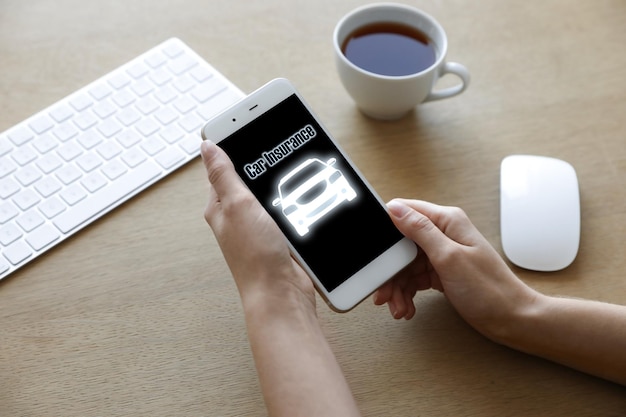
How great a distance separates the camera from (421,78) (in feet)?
2.47

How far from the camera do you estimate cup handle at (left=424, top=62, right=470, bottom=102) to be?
31.3 inches

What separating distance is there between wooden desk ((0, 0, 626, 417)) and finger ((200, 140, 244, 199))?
0.39 ft

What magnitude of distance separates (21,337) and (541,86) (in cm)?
73

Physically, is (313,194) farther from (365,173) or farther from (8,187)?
(8,187)

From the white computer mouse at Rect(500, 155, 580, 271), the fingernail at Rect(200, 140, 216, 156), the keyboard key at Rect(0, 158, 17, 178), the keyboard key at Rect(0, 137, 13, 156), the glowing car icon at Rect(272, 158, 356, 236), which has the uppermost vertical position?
the fingernail at Rect(200, 140, 216, 156)

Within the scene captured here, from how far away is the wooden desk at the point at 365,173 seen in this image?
0.64 m

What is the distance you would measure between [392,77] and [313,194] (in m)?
0.18

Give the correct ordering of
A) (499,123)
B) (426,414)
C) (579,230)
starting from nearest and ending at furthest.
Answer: (426,414), (579,230), (499,123)

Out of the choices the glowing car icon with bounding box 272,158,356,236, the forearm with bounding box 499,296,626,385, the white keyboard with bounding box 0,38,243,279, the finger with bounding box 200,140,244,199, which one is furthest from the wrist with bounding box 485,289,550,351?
the white keyboard with bounding box 0,38,243,279

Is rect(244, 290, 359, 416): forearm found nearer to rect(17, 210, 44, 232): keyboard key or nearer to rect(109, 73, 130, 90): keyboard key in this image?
rect(17, 210, 44, 232): keyboard key

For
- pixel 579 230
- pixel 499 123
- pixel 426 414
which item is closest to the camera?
pixel 426 414

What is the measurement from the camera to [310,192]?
26.8 inches

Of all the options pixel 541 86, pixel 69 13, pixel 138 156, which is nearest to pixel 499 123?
pixel 541 86

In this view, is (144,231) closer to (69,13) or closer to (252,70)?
(252,70)
